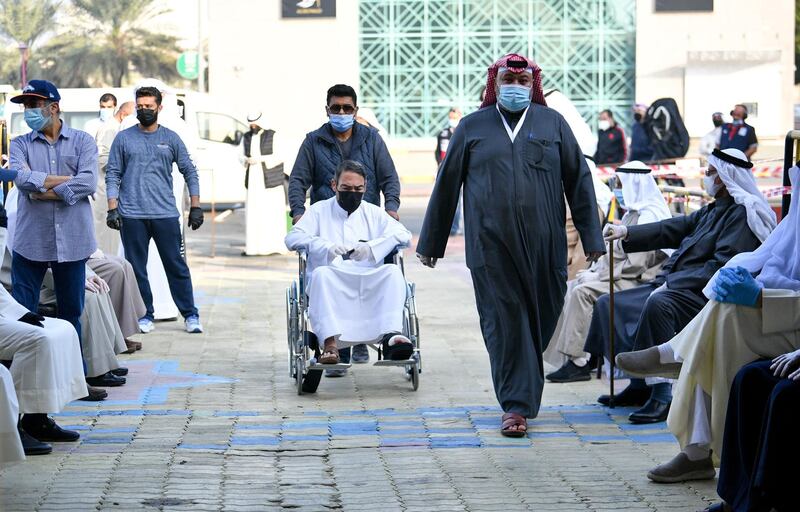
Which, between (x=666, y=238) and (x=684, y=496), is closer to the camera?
(x=684, y=496)

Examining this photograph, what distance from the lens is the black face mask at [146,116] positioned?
35.4ft

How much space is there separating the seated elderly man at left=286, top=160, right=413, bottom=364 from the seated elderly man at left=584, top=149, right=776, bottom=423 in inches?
57.8

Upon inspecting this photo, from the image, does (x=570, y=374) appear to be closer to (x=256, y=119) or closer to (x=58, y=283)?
(x=58, y=283)

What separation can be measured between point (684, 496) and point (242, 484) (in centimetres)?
184

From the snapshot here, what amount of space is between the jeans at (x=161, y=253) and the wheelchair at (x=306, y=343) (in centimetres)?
231

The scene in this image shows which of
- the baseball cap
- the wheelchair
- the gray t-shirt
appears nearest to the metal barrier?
the wheelchair

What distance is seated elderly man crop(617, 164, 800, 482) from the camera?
5.78m

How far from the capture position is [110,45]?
51.9 m

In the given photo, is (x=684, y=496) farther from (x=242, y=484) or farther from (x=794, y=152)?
(x=794, y=152)

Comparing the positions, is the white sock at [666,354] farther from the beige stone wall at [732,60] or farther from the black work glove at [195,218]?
the beige stone wall at [732,60]

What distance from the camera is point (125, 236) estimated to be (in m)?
10.9

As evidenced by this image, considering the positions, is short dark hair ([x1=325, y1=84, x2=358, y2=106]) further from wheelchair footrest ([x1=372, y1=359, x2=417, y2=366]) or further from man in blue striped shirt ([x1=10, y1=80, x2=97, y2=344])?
wheelchair footrest ([x1=372, y1=359, x2=417, y2=366])

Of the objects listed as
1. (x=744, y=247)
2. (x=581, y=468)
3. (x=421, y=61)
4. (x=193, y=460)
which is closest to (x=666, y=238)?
(x=744, y=247)

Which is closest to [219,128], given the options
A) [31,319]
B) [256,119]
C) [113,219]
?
[256,119]
